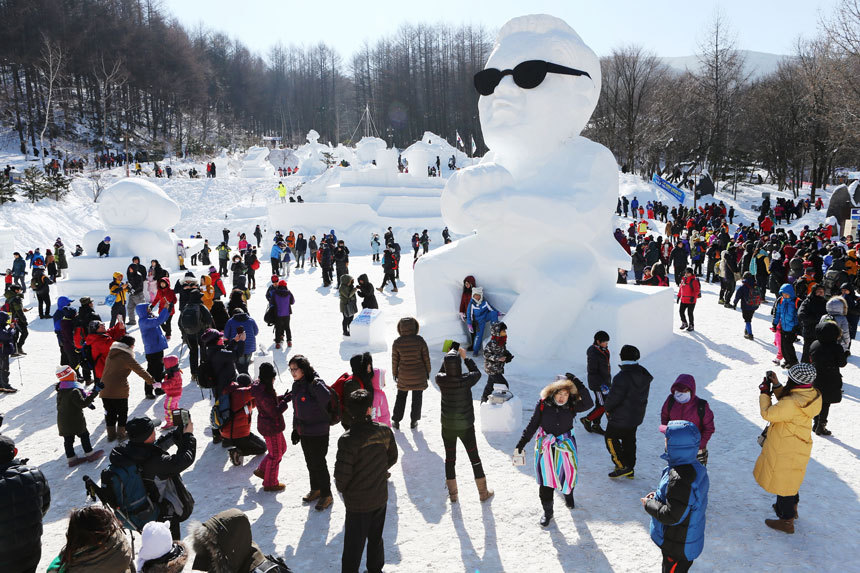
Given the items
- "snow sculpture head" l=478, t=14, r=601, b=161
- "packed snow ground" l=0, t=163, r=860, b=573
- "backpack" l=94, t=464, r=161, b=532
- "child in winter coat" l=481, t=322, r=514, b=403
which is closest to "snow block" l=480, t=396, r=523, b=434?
"packed snow ground" l=0, t=163, r=860, b=573

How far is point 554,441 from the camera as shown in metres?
4.08

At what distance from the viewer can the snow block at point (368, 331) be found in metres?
8.83

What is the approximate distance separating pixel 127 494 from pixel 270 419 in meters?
1.35

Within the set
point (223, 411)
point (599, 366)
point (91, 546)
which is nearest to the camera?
point (91, 546)

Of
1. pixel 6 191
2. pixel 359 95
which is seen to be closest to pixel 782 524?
pixel 6 191

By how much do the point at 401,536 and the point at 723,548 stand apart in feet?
7.24

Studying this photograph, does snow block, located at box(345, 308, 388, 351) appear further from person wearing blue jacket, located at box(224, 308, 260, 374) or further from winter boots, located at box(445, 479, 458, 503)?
winter boots, located at box(445, 479, 458, 503)

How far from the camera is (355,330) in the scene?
29.1 ft

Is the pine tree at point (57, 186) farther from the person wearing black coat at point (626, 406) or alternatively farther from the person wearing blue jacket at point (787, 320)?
the person wearing blue jacket at point (787, 320)

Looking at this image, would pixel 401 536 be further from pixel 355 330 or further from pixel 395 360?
pixel 355 330

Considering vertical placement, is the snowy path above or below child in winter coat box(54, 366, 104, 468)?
below

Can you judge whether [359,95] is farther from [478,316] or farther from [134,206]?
[478,316]

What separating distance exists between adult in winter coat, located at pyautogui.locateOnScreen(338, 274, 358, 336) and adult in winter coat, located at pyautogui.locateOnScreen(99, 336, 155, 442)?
4.16 meters

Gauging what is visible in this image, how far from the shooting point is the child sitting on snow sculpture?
8359 mm
